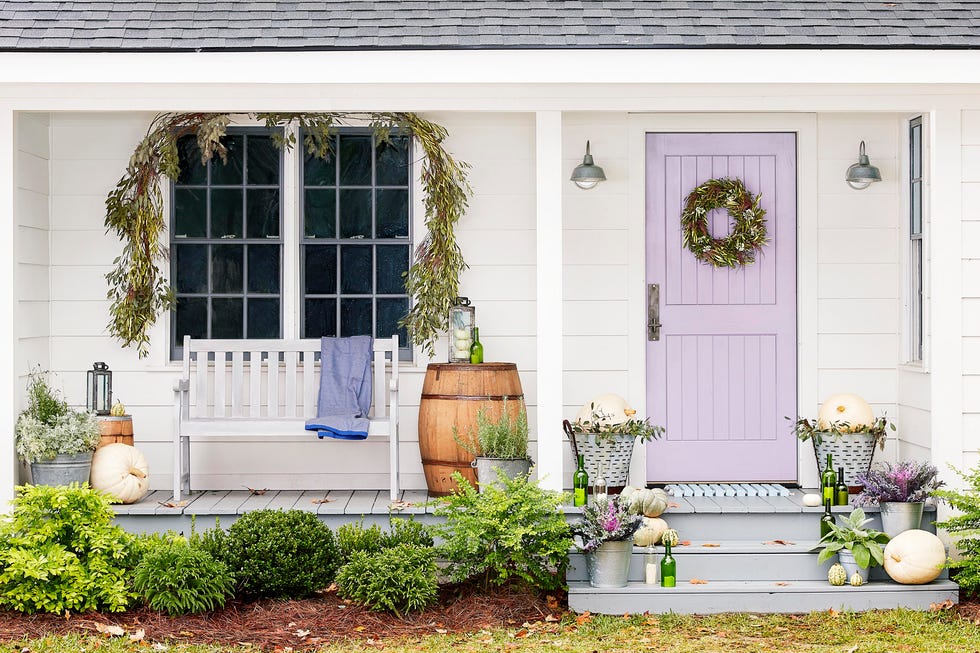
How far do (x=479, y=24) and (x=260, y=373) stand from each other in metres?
2.34

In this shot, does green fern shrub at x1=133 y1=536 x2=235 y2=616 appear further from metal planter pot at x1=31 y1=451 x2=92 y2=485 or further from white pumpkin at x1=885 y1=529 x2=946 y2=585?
white pumpkin at x1=885 y1=529 x2=946 y2=585

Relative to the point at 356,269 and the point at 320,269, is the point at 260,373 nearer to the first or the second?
the point at 320,269

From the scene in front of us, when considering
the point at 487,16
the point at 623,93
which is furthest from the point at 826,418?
the point at 487,16

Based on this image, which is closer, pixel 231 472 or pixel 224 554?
pixel 224 554

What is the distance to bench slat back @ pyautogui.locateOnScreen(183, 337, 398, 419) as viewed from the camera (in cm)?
634

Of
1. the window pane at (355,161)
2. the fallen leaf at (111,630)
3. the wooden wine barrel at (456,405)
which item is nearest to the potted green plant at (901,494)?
the wooden wine barrel at (456,405)

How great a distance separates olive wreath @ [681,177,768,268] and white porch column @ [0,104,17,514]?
145 inches

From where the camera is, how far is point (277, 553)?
5285 mm

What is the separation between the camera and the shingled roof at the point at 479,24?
17.3 ft

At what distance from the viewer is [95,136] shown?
6652 mm

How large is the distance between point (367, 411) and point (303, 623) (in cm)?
145

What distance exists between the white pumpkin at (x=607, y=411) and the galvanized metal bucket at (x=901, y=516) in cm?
141

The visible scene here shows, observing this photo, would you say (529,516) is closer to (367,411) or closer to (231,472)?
(367,411)

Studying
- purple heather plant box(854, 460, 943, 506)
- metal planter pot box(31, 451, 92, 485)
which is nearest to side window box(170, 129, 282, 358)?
metal planter pot box(31, 451, 92, 485)
